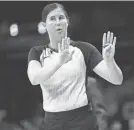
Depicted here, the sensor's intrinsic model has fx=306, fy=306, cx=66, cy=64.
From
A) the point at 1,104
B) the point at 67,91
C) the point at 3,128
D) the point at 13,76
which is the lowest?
the point at 3,128

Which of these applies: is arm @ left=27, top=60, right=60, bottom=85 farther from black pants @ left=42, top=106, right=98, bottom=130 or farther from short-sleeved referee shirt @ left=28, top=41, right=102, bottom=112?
black pants @ left=42, top=106, right=98, bottom=130

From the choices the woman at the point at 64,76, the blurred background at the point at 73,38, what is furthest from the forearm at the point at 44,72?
the blurred background at the point at 73,38

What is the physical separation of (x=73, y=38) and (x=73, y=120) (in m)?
0.69

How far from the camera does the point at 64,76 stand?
133cm

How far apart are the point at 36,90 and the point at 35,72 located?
562mm

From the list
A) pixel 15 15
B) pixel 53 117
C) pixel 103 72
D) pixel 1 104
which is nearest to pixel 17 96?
pixel 1 104

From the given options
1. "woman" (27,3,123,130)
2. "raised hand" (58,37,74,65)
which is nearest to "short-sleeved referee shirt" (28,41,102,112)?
"woman" (27,3,123,130)

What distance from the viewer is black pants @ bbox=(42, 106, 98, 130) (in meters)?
1.28

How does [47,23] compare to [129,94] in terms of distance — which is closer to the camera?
[47,23]

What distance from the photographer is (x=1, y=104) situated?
188 cm

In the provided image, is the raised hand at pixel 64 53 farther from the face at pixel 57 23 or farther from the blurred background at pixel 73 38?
the blurred background at pixel 73 38

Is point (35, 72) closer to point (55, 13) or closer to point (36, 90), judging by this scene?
point (55, 13)

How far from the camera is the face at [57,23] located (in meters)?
1.36

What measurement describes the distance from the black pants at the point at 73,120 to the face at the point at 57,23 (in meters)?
0.34
